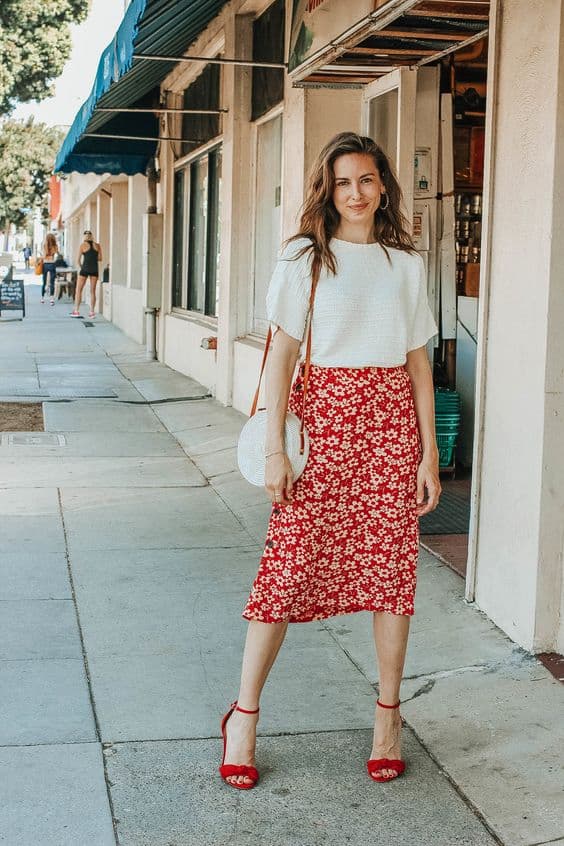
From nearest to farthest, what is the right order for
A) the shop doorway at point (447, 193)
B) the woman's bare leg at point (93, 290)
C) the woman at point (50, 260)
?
1. the shop doorway at point (447, 193)
2. the woman's bare leg at point (93, 290)
3. the woman at point (50, 260)

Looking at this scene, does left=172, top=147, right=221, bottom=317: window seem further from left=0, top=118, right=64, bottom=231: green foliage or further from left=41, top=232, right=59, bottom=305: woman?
left=0, top=118, right=64, bottom=231: green foliage

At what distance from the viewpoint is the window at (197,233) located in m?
12.9

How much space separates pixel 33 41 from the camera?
109 feet

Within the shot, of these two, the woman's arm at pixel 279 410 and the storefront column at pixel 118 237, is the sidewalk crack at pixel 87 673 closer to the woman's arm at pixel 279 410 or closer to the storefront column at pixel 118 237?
the woman's arm at pixel 279 410

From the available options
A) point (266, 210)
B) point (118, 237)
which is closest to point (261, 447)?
point (266, 210)

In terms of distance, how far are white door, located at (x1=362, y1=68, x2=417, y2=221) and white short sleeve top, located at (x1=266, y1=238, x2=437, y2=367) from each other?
386 centimetres

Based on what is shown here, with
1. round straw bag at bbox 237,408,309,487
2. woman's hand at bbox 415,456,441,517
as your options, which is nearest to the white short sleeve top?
round straw bag at bbox 237,408,309,487

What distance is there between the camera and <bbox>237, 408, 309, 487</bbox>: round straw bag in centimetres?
349

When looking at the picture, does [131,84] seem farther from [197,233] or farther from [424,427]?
[424,427]

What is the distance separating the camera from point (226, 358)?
1131 cm

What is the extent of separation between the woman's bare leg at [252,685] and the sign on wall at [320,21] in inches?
127

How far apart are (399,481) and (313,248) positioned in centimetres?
74

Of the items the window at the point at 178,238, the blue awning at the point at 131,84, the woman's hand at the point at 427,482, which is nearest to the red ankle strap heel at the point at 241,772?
the woman's hand at the point at 427,482

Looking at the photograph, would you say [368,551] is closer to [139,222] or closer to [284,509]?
[284,509]
